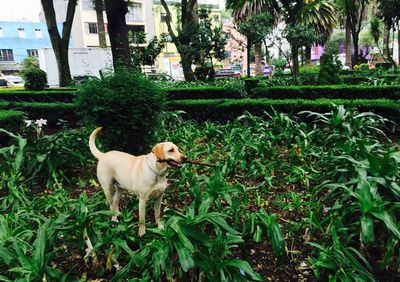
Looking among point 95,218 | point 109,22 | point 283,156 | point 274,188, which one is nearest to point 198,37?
point 109,22

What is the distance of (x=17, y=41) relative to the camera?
160ft

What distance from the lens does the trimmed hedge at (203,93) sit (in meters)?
10.1

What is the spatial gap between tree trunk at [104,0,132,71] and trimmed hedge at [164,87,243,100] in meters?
1.96

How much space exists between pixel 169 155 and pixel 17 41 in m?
54.4

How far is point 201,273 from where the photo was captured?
2.22 m

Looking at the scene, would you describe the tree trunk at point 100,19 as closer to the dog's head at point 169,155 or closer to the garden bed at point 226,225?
the garden bed at point 226,225

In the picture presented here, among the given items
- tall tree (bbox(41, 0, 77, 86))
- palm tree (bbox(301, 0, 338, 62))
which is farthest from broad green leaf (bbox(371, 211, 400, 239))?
palm tree (bbox(301, 0, 338, 62))

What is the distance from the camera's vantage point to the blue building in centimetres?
4766

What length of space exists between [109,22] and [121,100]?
14.7 ft

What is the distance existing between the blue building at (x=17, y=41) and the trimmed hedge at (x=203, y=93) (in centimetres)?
4583

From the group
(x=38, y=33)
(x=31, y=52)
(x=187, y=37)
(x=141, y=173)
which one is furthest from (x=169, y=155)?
(x=38, y=33)

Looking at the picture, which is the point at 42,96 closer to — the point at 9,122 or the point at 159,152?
the point at 9,122

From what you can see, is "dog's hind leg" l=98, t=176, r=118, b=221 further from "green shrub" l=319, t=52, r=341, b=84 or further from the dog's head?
"green shrub" l=319, t=52, r=341, b=84

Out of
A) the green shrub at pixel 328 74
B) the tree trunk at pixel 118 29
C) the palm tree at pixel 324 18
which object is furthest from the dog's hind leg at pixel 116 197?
the palm tree at pixel 324 18
